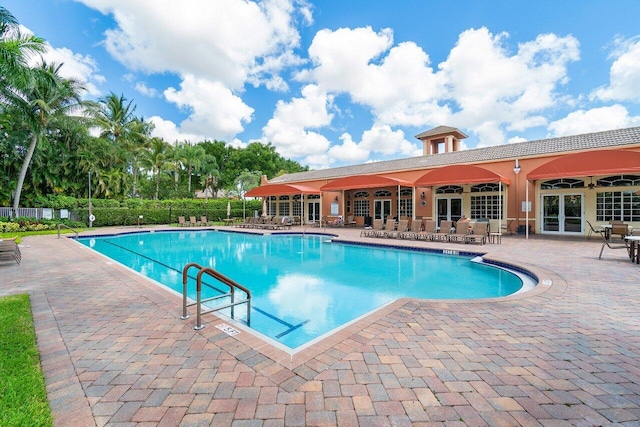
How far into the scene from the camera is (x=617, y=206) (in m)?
13.3

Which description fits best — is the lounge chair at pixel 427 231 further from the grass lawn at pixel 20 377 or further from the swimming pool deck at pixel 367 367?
the grass lawn at pixel 20 377

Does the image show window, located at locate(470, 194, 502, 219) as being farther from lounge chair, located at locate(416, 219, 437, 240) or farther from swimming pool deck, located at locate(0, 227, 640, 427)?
swimming pool deck, located at locate(0, 227, 640, 427)

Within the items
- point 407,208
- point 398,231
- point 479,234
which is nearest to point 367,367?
point 479,234

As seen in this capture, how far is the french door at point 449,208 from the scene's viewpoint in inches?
693

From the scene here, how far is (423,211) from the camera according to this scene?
19.0 m

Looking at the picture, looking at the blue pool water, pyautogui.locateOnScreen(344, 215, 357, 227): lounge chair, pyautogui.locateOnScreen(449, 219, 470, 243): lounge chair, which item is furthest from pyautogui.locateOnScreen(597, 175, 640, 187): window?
pyautogui.locateOnScreen(344, 215, 357, 227): lounge chair

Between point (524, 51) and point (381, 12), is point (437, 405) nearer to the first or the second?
point (381, 12)

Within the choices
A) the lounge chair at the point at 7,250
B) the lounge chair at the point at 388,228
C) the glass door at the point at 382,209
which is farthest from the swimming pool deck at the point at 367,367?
the glass door at the point at 382,209

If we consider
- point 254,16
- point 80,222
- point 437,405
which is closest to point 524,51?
point 254,16

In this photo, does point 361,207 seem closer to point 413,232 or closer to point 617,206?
point 413,232

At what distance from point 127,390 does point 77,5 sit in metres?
15.9

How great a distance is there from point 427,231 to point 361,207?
27.2 feet

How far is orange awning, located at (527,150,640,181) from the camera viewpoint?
11.1 meters

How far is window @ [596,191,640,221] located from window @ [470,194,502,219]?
162 inches
